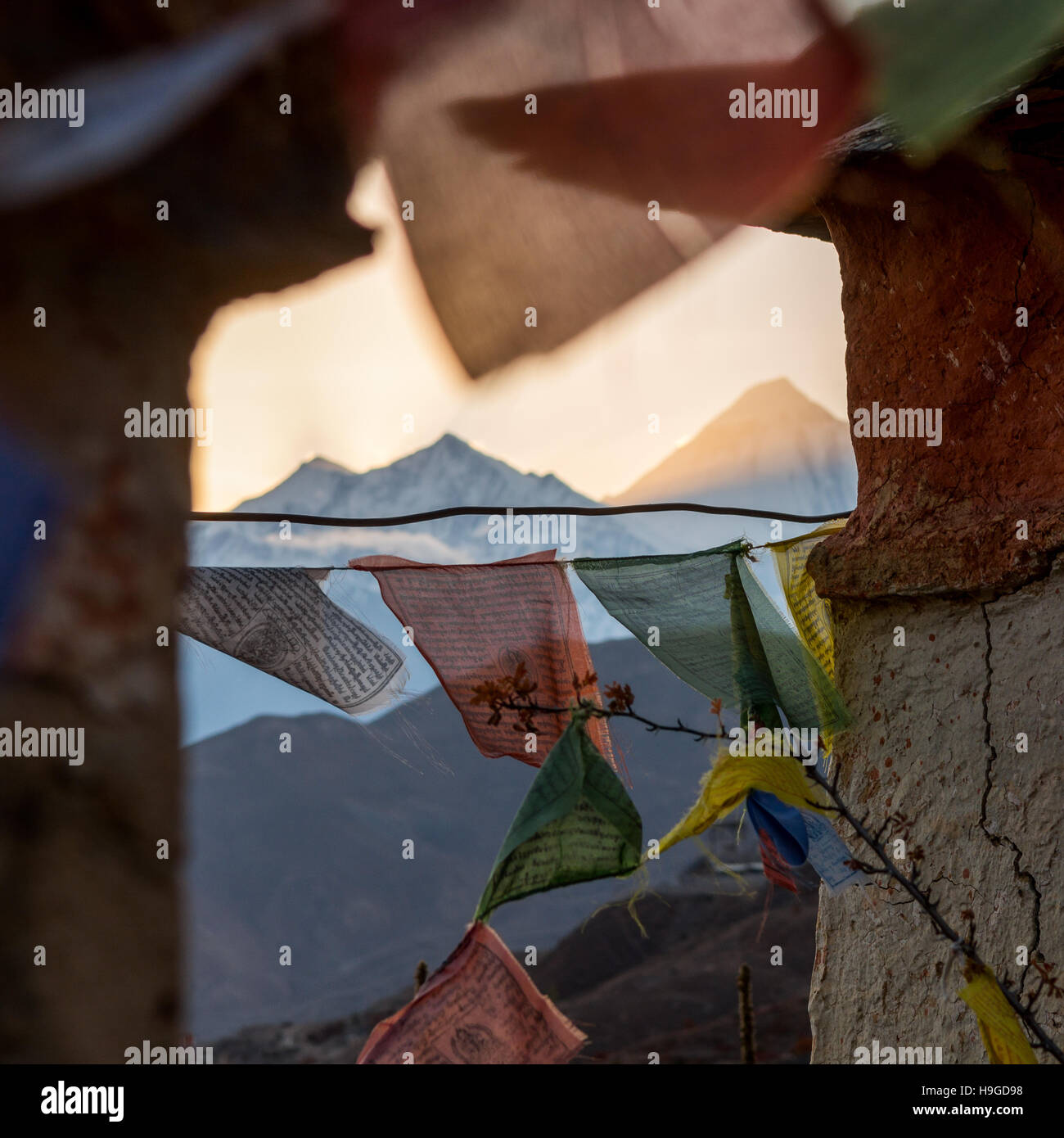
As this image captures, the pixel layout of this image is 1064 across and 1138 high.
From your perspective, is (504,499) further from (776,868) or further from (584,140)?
(776,868)

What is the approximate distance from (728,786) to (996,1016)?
0.56 metres

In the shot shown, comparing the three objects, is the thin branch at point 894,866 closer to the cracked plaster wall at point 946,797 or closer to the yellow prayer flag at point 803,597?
the cracked plaster wall at point 946,797

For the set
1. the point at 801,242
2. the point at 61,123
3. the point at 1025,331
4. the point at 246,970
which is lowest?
the point at 246,970

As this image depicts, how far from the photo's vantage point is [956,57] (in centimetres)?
154

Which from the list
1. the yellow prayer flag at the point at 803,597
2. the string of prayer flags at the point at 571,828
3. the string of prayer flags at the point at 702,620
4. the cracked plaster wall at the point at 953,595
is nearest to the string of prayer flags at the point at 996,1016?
the cracked plaster wall at the point at 953,595

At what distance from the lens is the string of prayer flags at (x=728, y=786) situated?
5.69 feet

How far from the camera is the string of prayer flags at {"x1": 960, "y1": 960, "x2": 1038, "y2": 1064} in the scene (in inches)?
61.4

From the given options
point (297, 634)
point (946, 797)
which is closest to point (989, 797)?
point (946, 797)

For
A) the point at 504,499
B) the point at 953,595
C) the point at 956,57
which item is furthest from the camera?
the point at 504,499

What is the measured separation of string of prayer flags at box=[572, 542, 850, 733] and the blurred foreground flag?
69 centimetres

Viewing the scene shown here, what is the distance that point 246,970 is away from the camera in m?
15.8
